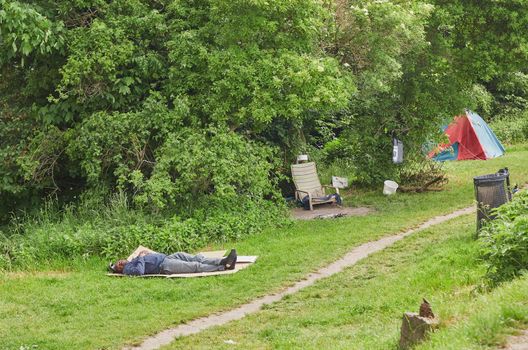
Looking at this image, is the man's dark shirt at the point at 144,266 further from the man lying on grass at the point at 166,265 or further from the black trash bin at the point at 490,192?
the black trash bin at the point at 490,192

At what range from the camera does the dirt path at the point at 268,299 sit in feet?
26.5

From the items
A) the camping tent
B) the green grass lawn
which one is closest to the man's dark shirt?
the green grass lawn

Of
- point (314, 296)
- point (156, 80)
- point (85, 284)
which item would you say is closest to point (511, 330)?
point (314, 296)

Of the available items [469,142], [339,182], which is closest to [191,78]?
[339,182]

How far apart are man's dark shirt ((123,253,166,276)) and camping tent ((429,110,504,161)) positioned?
Result: 15.2m

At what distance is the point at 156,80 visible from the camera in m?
14.5

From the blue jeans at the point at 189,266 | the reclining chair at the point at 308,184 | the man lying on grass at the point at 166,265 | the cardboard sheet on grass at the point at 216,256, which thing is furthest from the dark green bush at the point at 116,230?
the reclining chair at the point at 308,184

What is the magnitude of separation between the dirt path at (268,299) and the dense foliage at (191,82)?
2.52 meters

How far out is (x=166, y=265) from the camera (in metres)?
10.8

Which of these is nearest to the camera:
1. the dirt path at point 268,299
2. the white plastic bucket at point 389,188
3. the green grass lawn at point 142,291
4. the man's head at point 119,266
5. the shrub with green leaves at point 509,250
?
the shrub with green leaves at point 509,250

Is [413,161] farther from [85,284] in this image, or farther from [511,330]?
[511,330]

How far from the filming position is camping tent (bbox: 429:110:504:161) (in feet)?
79.6

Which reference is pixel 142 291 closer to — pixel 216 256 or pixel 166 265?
pixel 166 265

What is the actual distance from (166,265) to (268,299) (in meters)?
1.97
